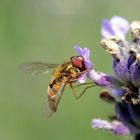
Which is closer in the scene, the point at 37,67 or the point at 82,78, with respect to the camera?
the point at 82,78

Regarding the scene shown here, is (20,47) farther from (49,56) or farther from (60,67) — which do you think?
(60,67)

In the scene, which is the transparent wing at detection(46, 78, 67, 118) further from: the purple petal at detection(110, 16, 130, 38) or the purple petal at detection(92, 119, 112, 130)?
the purple petal at detection(110, 16, 130, 38)

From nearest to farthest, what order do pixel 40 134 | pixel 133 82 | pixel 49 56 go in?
1. pixel 133 82
2. pixel 40 134
3. pixel 49 56

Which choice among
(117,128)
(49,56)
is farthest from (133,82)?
(49,56)

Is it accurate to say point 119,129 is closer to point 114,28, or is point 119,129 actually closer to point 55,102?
point 55,102

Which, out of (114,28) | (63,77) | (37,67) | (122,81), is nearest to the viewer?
(122,81)

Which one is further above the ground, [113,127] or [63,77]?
[63,77]

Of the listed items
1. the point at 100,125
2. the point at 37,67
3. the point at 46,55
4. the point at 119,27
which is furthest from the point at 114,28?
the point at 46,55

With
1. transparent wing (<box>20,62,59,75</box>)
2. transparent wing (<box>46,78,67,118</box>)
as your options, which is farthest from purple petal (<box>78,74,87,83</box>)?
transparent wing (<box>20,62,59,75</box>)
